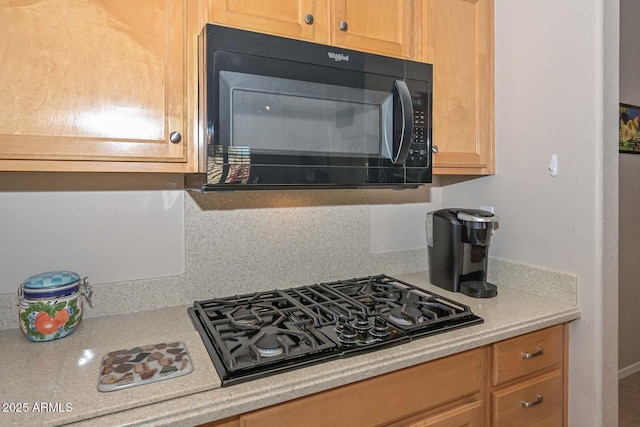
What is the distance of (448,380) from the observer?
1.06 meters

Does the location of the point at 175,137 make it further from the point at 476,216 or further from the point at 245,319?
the point at 476,216

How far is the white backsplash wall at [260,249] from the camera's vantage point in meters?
1.29

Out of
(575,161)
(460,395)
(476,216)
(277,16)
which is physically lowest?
(460,395)

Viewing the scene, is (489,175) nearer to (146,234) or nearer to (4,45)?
(146,234)

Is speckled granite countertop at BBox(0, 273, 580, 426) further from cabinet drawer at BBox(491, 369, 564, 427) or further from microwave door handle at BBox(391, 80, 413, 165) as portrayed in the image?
microwave door handle at BBox(391, 80, 413, 165)

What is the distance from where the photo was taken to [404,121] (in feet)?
3.84

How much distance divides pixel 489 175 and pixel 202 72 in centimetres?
124

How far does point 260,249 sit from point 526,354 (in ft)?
3.25

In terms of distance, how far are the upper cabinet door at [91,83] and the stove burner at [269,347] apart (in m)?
0.54

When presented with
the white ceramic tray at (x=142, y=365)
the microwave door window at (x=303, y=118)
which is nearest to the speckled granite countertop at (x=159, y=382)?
the white ceramic tray at (x=142, y=365)

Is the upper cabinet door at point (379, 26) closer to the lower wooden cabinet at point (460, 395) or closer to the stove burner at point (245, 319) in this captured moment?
the stove burner at point (245, 319)

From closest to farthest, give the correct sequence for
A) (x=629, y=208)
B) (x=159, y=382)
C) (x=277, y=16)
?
(x=159, y=382), (x=277, y=16), (x=629, y=208)

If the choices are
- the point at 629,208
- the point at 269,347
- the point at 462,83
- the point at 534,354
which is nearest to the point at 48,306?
the point at 269,347

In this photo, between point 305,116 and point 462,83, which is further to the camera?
point 462,83
